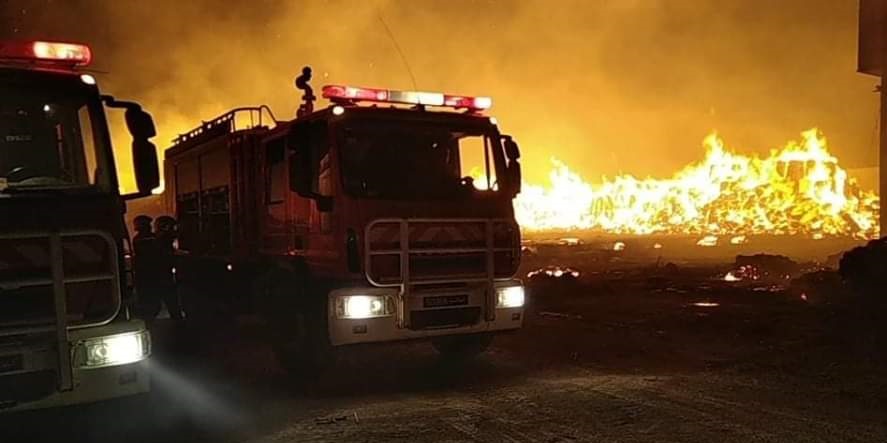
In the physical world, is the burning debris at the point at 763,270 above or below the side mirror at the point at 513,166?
below

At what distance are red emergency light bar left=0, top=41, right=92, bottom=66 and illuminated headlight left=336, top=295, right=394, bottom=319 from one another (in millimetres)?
3085

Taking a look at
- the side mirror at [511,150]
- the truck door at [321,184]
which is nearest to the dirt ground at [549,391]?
the truck door at [321,184]

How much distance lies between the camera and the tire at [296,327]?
7.30 meters

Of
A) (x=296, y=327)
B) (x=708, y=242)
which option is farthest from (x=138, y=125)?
(x=708, y=242)

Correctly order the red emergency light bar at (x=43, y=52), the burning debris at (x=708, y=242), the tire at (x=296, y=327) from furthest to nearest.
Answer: the burning debris at (x=708, y=242) → the tire at (x=296, y=327) → the red emergency light bar at (x=43, y=52)

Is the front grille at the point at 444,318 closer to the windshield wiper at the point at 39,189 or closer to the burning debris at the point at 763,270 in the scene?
the windshield wiper at the point at 39,189

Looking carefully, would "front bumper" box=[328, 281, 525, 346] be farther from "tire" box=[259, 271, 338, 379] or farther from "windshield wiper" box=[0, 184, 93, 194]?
"windshield wiper" box=[0, 184, 93, 194]

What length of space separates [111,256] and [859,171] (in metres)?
70.0

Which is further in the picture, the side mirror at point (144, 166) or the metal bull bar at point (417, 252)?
the metal bull bar at point (417, 252)

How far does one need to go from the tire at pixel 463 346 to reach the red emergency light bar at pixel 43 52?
15.6ft

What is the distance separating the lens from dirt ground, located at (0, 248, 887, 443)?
5555 millimetres

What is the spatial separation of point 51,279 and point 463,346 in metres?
4.85

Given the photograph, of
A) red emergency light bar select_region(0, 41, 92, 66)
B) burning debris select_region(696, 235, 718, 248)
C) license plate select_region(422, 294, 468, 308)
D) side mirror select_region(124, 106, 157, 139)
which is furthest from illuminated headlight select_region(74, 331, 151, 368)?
burning debris select_region(696, 235, 718, 248)

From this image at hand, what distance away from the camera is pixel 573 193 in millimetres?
74812
